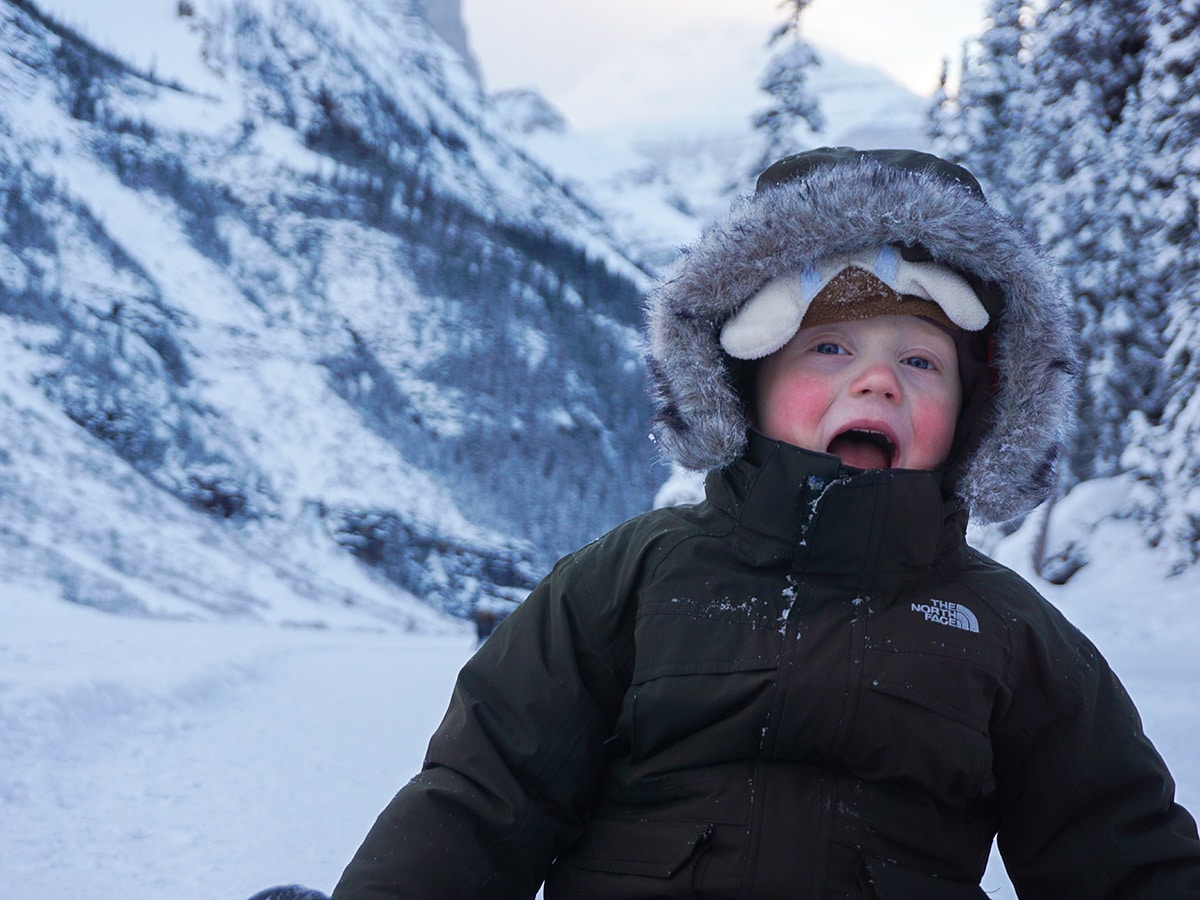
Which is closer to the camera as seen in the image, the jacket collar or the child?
the child

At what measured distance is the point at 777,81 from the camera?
1777 centimetres

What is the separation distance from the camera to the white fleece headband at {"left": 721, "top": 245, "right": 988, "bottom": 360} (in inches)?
91.2

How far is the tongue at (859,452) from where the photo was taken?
229 cm

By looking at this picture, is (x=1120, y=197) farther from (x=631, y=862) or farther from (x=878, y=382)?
(x=631, y=862)

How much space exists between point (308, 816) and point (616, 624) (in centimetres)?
237

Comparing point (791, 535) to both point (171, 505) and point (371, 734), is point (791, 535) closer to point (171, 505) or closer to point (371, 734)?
point (371, 734)

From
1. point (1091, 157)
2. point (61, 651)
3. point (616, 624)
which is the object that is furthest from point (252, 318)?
point (1091, 157)

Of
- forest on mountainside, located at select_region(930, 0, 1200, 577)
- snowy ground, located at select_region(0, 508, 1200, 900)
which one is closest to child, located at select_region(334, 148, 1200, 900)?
snowy ground, located at select_region(0, 508, 1200, 900)

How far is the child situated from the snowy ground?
56.2 inches

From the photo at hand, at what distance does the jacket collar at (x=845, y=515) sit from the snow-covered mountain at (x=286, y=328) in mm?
6086

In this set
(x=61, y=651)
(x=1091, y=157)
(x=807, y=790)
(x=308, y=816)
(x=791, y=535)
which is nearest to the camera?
(x=807, y=790)

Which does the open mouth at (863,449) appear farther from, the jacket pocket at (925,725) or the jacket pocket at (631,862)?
the jacket pocket at (631,862)

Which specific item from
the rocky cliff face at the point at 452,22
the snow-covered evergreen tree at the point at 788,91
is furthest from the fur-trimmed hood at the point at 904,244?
the rocky cliff face at the point at 452,22

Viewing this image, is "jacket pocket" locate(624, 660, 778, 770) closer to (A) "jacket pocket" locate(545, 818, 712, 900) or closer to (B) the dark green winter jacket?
(B) the dark green winter jacket
